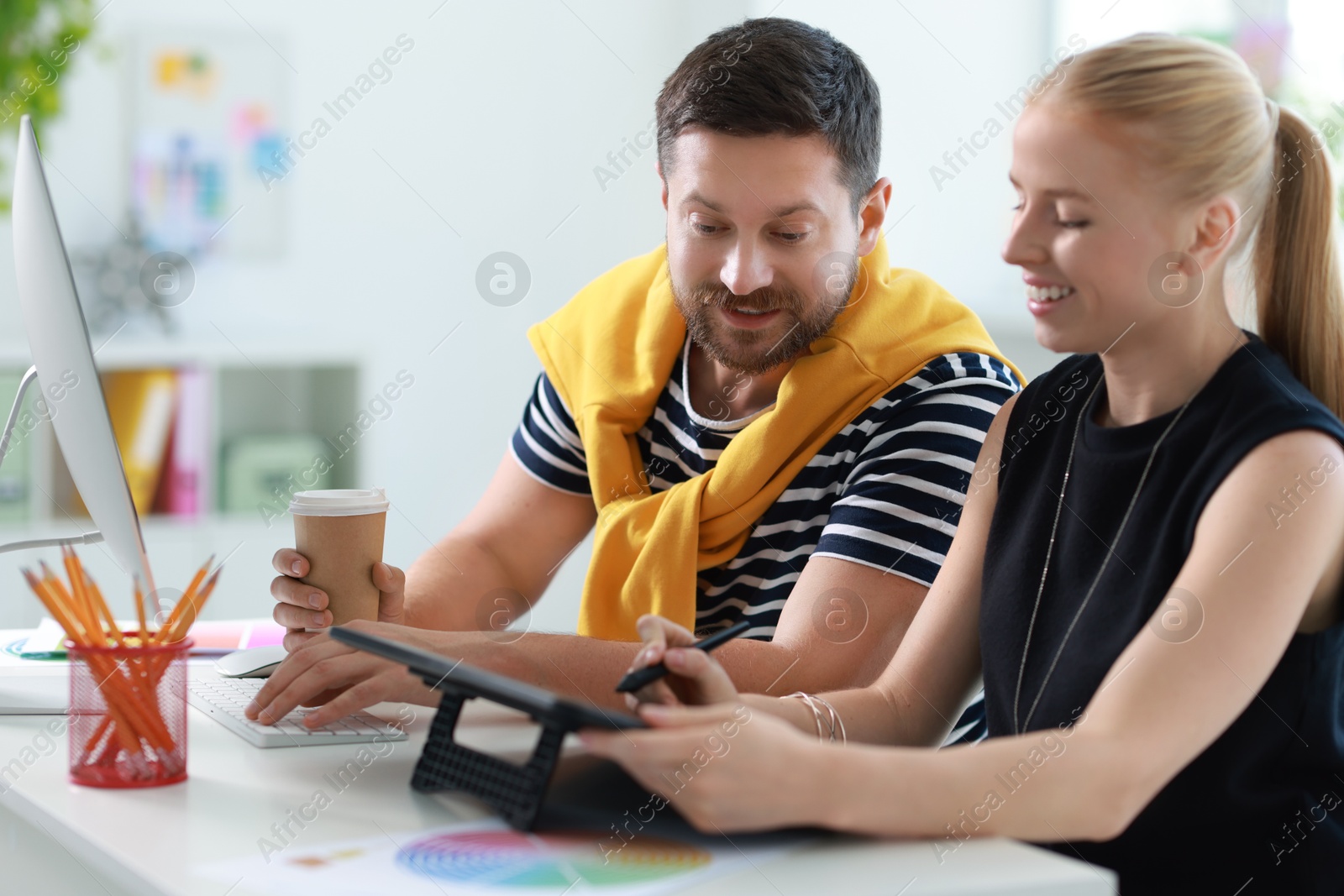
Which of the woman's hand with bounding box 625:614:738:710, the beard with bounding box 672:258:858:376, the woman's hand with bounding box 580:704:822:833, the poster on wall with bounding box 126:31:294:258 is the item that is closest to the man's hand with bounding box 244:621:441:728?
the woman's hand with bounding box 625:614:738:710

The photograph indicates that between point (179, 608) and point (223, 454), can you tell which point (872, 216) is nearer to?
point (179, 608)

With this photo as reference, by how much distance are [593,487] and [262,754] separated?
2.39ft

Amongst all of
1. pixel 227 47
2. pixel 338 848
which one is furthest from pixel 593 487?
pixel 227 47

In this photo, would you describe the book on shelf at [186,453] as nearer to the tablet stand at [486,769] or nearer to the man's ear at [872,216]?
the man's ear at [872,216]

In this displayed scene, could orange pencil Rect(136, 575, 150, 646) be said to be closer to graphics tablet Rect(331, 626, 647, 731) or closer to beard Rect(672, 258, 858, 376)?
graphics tablet Rect(331, 626, 647, 731)

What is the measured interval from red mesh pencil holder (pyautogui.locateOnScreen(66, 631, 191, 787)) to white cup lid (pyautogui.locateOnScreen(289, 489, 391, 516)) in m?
0.30

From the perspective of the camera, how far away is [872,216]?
1704 millimetres

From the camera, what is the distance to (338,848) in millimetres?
879

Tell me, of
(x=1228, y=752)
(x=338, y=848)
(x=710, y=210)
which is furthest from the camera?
(x=710, y=210)

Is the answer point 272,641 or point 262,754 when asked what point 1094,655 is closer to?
point 262,754

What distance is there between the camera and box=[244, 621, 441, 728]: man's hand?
3.94 ft

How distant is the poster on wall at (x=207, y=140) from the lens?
11.1 feet

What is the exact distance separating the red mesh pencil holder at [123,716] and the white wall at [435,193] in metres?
2.32

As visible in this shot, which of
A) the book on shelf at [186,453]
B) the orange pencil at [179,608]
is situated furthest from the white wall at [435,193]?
the orange pencil at [179,608]
